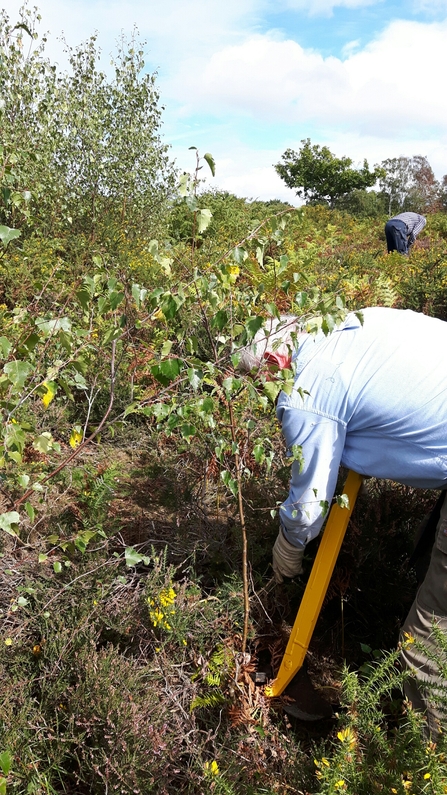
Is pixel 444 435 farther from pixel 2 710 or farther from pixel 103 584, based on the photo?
pixel 2 710

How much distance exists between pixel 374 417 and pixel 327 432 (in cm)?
17

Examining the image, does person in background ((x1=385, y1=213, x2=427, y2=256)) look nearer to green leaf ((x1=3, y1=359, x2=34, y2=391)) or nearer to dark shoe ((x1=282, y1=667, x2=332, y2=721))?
dark shoe ((x1=282, y1=667, x2=332, y2=721))

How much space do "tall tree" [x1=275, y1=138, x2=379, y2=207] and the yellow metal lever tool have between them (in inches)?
1547

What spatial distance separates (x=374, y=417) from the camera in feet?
6.39

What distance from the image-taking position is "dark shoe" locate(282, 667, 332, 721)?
7.38ft

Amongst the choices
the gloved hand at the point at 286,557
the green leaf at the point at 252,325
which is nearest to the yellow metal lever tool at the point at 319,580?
the gloved hand at the point at 286,557

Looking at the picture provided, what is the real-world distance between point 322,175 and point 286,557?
42528 millimetres

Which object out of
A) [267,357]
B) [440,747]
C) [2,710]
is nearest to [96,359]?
[267,357]

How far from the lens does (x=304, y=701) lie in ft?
7.57

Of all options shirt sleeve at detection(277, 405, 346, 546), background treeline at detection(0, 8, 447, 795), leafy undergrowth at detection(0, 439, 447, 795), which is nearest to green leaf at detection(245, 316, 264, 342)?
background treeline at detection(0, 8, 447, 795)

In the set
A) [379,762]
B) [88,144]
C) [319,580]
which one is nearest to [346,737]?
[379,762]

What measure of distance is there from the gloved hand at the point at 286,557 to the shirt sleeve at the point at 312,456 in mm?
246

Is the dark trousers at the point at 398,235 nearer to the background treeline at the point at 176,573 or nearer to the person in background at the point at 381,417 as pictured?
the background treeline at the point at 176,573

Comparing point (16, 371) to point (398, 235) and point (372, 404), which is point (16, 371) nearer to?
point (372, 404)
